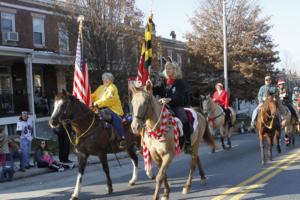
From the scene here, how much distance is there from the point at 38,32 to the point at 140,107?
22568mm

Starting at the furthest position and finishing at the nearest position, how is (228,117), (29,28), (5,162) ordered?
1. (29,28)
2. (228,117)
3. (5,162)

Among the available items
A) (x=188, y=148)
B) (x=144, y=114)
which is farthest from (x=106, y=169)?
(x=144, y=114)

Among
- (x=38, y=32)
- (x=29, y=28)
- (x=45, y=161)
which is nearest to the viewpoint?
(x=45, y=161)

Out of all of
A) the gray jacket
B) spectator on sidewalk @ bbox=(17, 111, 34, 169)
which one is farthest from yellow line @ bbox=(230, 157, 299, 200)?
spectator on sidewalk @ bbox=(17, 111, 34, 169)

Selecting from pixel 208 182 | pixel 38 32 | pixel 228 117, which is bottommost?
pixel 208 182

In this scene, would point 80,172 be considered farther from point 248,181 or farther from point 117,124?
point 248,181

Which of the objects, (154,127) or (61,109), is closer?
(154,127)

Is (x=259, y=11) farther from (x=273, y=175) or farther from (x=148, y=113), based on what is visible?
(x=148, y=113)

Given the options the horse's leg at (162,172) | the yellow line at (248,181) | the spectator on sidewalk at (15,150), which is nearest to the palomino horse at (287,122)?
the yellow line at (248,181)

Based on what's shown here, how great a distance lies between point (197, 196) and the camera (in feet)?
28.1

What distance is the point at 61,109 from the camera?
902 cm

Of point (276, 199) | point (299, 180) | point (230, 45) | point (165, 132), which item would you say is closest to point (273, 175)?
point (299, 180)

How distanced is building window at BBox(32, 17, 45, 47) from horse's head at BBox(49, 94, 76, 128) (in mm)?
20021

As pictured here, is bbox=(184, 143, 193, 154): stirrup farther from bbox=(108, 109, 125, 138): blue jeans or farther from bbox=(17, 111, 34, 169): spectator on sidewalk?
bbox=(17, 111, 34, 169): spectator on sidewalk
